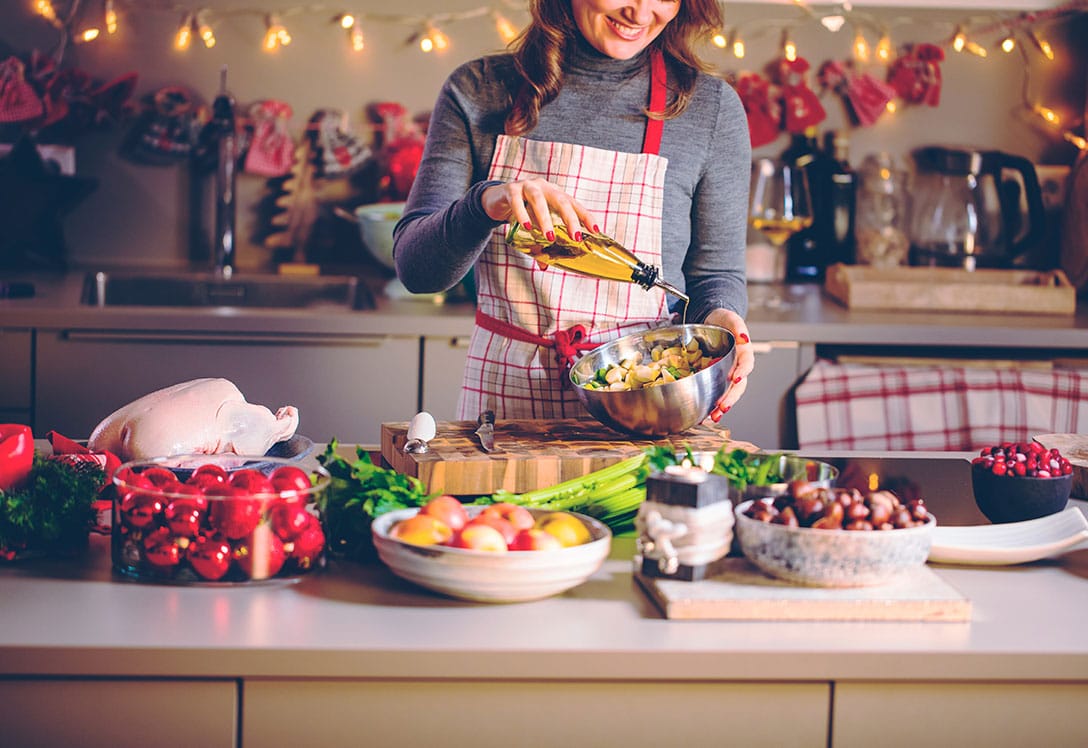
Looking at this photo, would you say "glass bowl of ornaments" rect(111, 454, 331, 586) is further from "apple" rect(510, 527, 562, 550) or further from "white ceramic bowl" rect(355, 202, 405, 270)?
"white ceramic bowl" rect(355, 202, 405, 270)

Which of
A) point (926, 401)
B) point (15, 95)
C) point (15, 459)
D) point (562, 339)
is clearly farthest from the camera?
point (15, 95)

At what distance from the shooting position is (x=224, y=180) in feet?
10.1

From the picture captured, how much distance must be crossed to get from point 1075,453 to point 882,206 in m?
1.76

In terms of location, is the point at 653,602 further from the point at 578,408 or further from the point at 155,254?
the point at 155,254

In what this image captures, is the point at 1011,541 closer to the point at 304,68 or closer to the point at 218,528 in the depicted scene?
the point at 218,528

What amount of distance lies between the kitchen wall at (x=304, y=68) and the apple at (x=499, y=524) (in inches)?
87.5

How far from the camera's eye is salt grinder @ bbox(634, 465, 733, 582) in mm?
1099

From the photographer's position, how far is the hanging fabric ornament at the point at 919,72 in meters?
3.26

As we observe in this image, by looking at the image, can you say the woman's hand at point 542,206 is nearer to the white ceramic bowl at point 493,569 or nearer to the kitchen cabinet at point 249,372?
the white ceramic bowl at point 493,569

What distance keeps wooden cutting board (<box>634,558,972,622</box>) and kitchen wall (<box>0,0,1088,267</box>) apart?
2.32 meters

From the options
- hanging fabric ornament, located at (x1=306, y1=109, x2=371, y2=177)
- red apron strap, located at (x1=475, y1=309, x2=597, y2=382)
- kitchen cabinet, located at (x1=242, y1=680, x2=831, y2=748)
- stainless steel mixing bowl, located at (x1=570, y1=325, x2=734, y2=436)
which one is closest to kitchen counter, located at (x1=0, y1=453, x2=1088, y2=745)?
kitchen cabinet, located at (x1=242, y1=680, x2=831, y2=748)

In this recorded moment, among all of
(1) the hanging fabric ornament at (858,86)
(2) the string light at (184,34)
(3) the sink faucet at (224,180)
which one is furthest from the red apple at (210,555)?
(1) the hanging fabric ornament at (858,86)

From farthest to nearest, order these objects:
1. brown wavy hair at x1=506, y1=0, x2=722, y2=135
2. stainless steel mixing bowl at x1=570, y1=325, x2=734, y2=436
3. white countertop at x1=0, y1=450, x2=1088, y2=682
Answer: brown wavy hair at x1=506, y1=0, x2=722, y2=135
stainless steel mixing bowl at x1=570, y1=325, x2=734, y2=436
white countertop at x1=0, y1=450, x2=1088, y2=682

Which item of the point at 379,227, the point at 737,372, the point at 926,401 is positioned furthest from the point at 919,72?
the point at 737,372
